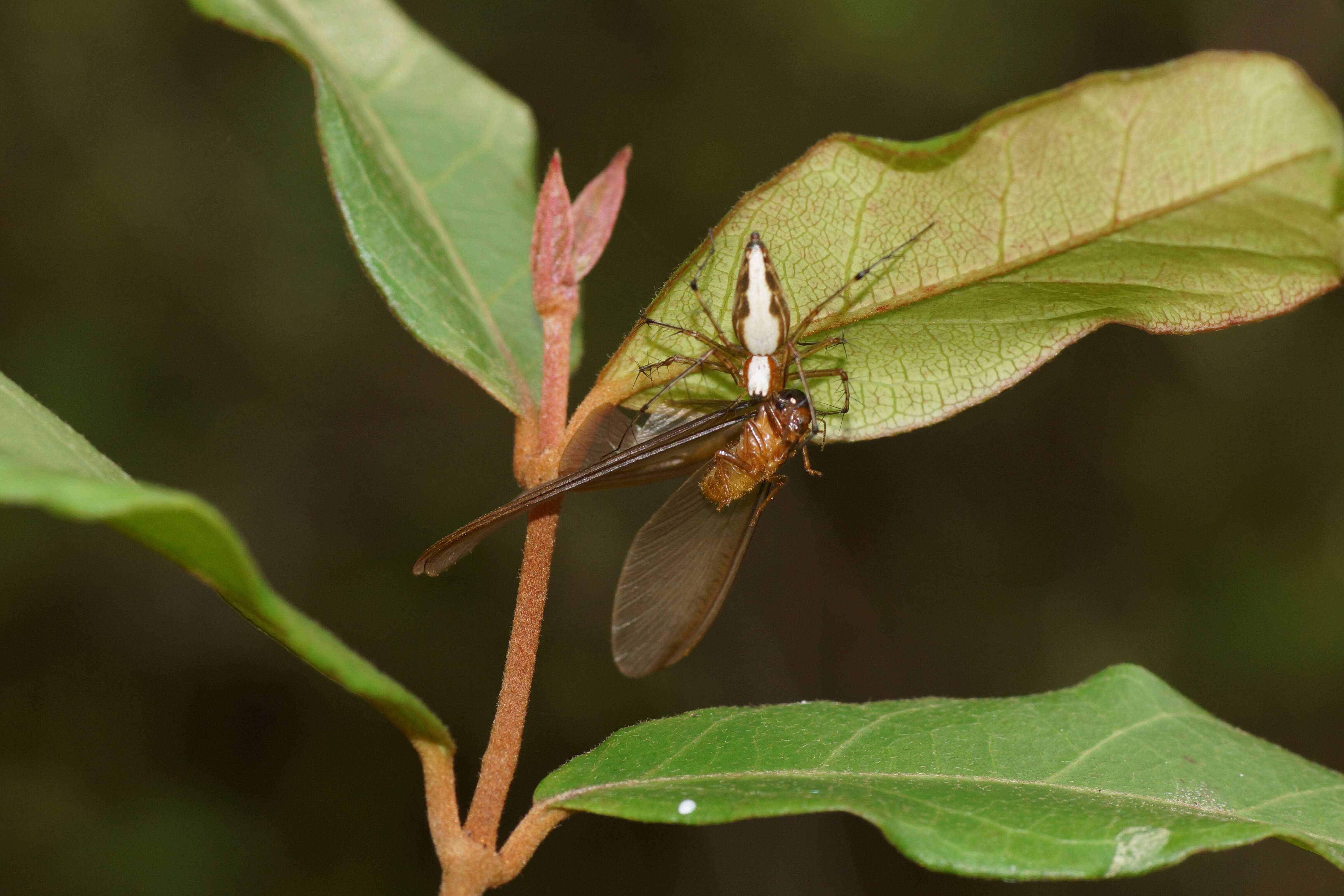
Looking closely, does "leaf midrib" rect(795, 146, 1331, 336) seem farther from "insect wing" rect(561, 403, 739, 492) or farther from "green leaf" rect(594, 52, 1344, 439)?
"insect wing" rect(561, 403, 739, 492)

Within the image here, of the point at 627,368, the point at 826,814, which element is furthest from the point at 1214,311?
the point at 826,814

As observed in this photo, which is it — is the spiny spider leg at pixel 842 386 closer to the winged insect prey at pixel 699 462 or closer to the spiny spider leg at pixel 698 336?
the winged insect prey at pixel 699 462

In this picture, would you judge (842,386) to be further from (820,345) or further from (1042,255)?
(1042,255)

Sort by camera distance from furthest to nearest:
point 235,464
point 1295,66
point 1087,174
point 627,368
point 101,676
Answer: point 235,464 < point 101,676 < point 627,368 < point 1087,174 < point 1295,66

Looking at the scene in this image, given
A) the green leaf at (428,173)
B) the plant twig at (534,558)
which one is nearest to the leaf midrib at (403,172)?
the green leaf at (428,173)

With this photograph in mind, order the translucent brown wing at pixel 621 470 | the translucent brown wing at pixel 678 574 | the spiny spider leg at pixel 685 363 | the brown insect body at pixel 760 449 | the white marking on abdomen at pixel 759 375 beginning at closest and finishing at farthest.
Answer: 1. the translucent brown wing at pixel 621 470
2. the spiny spider leg at pixel 685 363
3. the white marking on abdomen at pixel 759 375
4. the brown insect body at pixel 760 449
5. the translucent brown wing at pixel 678 574

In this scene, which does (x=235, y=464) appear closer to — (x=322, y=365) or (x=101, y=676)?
(x=322, y=365)

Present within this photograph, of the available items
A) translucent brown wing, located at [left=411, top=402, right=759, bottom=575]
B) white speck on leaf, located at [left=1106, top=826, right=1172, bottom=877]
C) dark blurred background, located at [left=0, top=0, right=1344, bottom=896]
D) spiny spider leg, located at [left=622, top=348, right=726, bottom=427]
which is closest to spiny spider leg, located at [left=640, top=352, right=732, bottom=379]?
spiny spider leg, located at [left=622, top=348, right=726, bottom=427]
